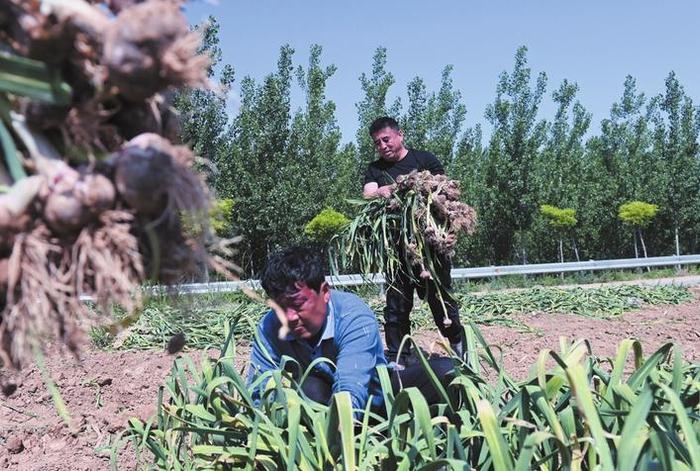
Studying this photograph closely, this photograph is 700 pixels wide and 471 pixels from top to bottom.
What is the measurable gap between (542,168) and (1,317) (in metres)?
20.1

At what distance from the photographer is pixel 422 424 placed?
197cm

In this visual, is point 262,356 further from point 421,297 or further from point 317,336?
point 421,297

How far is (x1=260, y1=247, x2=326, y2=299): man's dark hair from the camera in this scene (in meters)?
2.69

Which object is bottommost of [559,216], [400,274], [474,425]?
[474,425]

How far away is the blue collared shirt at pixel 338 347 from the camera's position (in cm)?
267

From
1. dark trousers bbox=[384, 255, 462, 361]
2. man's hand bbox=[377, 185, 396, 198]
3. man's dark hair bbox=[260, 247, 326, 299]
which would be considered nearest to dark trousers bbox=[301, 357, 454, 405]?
man's dark hair bbox=[260, 247, 326, 299]

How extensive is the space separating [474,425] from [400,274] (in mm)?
2664

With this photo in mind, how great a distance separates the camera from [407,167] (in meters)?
4.79

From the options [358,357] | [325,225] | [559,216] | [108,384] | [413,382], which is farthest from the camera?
[559,216]

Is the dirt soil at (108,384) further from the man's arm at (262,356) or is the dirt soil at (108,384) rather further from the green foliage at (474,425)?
the man's arm at (262,356)

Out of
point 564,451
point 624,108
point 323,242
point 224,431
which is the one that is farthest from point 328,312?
point 624,108

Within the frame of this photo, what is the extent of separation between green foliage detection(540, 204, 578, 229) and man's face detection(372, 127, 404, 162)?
48.8 feet

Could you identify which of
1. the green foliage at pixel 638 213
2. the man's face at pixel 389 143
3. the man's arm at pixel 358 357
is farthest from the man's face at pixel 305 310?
the green foliage at pixel 638 213

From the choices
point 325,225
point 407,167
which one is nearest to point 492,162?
point 325,225
